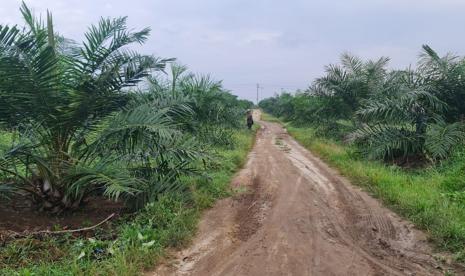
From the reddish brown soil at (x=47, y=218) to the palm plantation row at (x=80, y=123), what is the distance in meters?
0.14

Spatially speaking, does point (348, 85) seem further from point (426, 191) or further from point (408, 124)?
point (426, 191)

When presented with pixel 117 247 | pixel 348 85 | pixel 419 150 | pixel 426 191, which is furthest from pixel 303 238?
pixel 348 85


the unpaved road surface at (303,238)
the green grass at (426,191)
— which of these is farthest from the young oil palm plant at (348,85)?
the unpaved road surface at (303,238)

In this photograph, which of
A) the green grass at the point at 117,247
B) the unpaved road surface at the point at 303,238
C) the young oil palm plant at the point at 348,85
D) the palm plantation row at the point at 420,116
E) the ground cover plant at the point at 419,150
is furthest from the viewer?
the young oil palm plant at the point at 348,85

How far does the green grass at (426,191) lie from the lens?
4824 millimetres

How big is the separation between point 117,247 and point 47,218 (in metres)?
1.57

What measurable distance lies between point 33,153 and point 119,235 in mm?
1561

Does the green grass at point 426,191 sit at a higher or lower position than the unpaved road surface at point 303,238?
higher

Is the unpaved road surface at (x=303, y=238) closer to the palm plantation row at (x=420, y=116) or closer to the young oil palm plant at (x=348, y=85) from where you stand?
the palm plantation row at (x=420, y=116)

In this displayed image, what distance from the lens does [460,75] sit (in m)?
9.50

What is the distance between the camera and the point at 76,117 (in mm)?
5488

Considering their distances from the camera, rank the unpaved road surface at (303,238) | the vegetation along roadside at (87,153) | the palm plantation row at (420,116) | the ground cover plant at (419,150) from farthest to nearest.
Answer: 1. the palm plantation row at (420,116)
2. the ground cover plant at (419,150)
3. the vegetation along roadside at (87,153)
4. the unpaved road surface at (303,238)

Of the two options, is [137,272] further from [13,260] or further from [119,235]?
[13,260]

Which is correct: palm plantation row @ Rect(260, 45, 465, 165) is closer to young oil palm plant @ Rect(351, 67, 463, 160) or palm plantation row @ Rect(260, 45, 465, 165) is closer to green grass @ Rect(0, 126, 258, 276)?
young oil palm plant @ Rect(351, 67, 463, 160)
